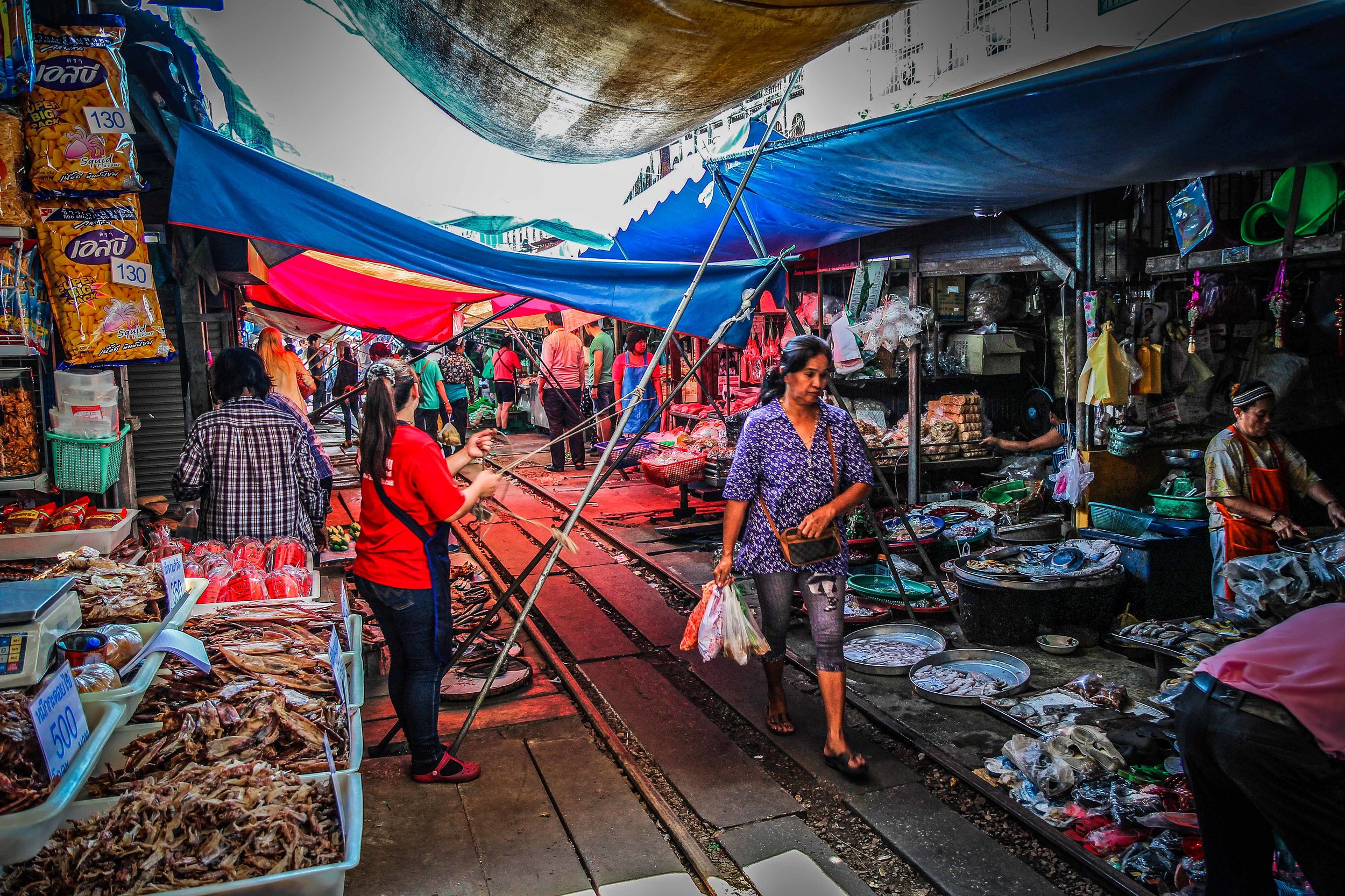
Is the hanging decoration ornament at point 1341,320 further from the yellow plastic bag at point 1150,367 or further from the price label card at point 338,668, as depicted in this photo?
the price label card at point 338,668

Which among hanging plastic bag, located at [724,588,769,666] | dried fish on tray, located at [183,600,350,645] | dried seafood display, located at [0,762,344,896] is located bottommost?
hanging plastic bag, located at [724,588,769,666]

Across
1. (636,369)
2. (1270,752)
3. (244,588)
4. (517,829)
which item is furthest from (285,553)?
(636,369)

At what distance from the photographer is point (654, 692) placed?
5.64 metres

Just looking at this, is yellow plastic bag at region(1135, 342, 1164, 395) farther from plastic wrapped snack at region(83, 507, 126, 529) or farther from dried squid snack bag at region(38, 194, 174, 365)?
plastic wrapped snack at region(83, 507, 126, 529)

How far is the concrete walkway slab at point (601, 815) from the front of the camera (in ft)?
11.9

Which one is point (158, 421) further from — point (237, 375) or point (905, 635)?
point (905, 635)

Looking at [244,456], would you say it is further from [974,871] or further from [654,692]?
[974,871]

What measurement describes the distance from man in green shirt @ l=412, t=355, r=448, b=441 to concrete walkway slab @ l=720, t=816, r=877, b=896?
1161 centimetres

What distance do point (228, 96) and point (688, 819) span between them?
515 cm

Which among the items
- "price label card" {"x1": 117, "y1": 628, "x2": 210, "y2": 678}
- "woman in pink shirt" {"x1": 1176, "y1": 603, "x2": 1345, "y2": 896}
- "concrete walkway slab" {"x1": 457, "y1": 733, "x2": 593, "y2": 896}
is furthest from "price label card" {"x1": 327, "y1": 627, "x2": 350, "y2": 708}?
"woman in pink shirt" {"x1": 1176, "y1": 603, "x2": 1345, "y2": 896}

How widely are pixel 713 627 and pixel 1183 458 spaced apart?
4628 millimetres

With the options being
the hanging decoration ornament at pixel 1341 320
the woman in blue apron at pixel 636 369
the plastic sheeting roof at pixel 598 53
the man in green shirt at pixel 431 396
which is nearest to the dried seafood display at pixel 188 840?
the plastic sheeting roof at pixel 598 53

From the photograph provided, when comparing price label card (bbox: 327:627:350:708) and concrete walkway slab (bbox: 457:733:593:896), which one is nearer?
price label card (bbox: 327:627:350:708)

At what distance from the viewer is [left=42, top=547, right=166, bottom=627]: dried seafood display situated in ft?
8.92
